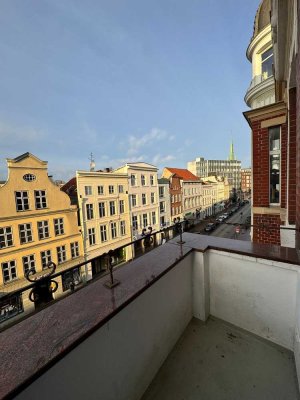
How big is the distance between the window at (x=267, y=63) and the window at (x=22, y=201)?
1585cm

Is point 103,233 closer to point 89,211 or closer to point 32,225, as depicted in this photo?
point 89,211

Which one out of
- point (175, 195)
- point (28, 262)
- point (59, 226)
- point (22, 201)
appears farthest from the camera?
point (175, 195)

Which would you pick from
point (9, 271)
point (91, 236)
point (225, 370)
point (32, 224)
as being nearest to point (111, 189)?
point (91, 236)

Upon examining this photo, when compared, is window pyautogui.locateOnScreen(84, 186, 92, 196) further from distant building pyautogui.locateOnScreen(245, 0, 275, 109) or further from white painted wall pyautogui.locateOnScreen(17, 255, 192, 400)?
white painted wall pyautogui.locateOnScreen(17, 255, 192, 400)

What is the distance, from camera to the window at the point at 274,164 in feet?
16.8

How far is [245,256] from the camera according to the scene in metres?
2.49

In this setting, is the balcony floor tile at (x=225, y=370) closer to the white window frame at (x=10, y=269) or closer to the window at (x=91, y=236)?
the white window frame at (x=10, y=269)


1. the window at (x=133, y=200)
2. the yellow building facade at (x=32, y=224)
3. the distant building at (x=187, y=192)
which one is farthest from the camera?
the distant building at (x=187, y=192)

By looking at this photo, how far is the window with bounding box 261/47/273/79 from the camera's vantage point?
816cm

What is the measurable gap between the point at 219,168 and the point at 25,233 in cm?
7988

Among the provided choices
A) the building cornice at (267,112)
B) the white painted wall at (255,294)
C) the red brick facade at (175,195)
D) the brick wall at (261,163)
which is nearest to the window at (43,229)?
the brick wall at (261,163)

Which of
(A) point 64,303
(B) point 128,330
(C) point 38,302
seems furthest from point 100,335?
(C) point 38,302

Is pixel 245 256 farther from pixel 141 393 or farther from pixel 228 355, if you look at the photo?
pixel 141 393

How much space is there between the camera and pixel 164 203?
25.6m
